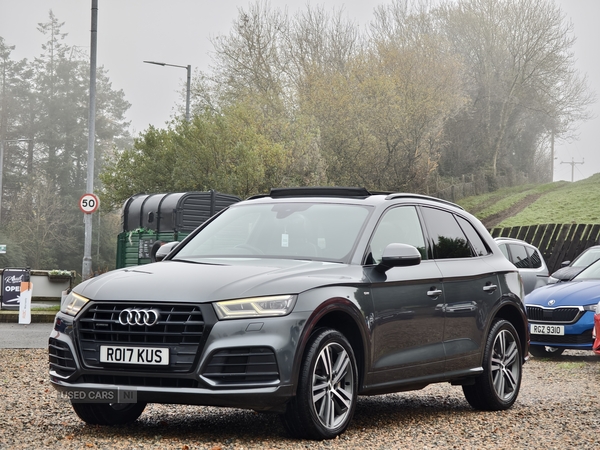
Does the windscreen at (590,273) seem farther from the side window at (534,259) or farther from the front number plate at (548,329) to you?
the side window at (534,259)

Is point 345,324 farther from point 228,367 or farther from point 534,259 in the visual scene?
point 534,259

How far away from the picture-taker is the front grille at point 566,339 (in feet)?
45.0

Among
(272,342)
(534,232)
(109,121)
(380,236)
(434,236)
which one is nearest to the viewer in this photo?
(272,342)

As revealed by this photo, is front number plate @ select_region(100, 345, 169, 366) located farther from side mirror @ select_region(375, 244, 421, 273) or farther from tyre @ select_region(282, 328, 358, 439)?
side mirror @ select_region(375, 244, 421, 273)

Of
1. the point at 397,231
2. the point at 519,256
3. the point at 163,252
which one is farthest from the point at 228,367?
the point at 519,256

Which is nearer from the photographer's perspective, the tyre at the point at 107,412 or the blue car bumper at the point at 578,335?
the tyre at the point at 107,412

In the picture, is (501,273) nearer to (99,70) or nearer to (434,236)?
(434,236)

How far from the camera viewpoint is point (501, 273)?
886 cm

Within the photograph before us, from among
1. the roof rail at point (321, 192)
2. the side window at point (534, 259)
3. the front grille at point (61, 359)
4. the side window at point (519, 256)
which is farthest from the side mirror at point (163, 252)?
the side window at point (534, 259)

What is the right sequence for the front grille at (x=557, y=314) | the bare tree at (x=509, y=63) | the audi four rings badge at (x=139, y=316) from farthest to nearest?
1. the bare tree at (x=509, y=63)
2. the front grille at (x=557, y=314)
3. the audi four rings badge at (x=139, y=316)

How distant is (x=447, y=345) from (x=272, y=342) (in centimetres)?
235

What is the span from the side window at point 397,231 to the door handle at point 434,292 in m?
0.31

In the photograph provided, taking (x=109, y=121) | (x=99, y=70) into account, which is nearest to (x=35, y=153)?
(x=109, y=121)

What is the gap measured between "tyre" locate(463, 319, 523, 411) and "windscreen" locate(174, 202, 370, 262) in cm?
197
